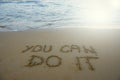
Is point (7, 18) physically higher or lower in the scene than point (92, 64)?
higher

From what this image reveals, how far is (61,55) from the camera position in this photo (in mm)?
3877

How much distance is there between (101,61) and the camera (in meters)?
3.65

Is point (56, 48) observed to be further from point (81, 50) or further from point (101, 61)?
point (101, 61)

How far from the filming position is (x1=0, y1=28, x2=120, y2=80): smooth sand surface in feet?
10.7

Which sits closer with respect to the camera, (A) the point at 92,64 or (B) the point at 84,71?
(B) the point at 84,71

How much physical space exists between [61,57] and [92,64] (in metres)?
0.60

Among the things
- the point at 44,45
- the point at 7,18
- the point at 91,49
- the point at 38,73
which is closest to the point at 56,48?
the point at 44,45

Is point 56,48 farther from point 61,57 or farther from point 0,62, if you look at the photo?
point 0,62

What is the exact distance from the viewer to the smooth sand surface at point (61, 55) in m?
3.28

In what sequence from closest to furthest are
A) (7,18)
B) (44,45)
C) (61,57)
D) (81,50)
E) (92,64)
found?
(92,64)
(61,57)
(81,50)
(44,45)
(7,18)

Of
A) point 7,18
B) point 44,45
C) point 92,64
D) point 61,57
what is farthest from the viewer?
point 7,18

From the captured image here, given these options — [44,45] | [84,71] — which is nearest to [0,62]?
[44,45]

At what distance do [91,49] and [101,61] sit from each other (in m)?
0.51

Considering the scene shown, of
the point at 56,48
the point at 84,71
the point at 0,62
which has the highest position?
the point at 56,48
